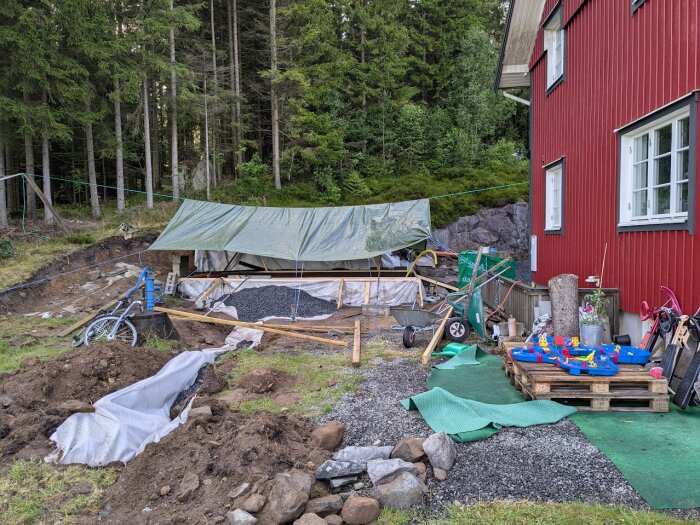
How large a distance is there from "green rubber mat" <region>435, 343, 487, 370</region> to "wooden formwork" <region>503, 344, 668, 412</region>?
68.6 inches

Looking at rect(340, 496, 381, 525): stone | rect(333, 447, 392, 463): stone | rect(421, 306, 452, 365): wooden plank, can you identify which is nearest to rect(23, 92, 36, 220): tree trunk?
rect(421, 306, 452, 365): wooden plank

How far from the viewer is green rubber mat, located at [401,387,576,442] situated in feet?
12.9

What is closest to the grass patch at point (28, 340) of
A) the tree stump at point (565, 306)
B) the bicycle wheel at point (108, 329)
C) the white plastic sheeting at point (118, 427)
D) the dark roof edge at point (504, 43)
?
the bicycle wheel at point (108, 329)

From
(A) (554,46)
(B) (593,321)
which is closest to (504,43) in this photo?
(A) (554,46)

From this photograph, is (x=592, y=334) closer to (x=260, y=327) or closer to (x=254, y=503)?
(x=254, y=503)

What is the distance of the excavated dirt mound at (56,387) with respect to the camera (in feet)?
14.0

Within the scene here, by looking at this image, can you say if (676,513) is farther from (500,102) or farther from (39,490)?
(500,102)

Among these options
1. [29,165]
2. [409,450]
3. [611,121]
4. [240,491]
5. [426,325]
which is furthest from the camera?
[29,165]

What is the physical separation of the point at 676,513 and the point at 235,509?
2.57 meters

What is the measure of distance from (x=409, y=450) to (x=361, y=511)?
2.51 feet

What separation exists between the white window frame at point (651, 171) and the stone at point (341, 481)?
4193mm

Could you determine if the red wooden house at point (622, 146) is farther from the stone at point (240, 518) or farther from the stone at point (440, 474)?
the stone at point (240, 518)

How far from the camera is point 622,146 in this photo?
6141 mm

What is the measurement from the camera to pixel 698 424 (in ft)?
12.9
